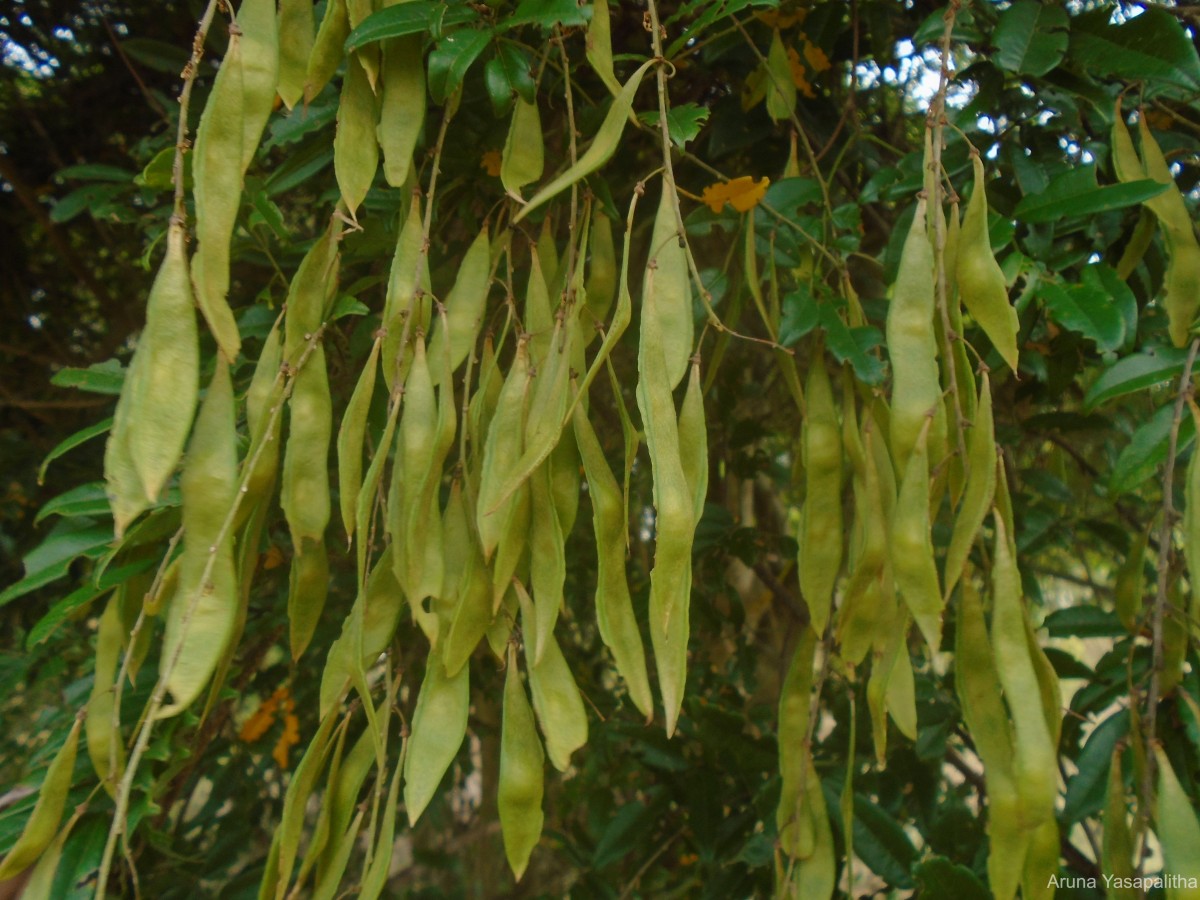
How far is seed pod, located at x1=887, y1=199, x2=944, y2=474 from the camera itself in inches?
21.3

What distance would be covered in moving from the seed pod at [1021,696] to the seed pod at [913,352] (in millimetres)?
72

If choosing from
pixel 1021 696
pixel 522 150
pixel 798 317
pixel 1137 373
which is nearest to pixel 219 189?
pixel 522 150

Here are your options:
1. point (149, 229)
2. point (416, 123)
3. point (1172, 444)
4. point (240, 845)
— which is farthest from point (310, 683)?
point (1172, 444)

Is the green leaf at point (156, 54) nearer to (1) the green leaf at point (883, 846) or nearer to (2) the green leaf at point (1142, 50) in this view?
(2) the green leaf at point (1142, 50)

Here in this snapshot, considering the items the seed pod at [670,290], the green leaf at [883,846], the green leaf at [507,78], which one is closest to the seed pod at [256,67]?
the green leaf at [507,78]

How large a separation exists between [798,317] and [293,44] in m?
0.41

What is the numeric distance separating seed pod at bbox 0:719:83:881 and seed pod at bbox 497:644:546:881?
0.29 metres

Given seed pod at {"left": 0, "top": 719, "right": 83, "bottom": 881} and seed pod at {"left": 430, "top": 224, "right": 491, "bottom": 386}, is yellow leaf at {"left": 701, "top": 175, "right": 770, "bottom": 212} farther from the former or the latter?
seed pod at {"left": 0, "top": 719, "right": 83, "bottom": 881}

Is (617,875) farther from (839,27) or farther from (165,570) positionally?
(839,27)

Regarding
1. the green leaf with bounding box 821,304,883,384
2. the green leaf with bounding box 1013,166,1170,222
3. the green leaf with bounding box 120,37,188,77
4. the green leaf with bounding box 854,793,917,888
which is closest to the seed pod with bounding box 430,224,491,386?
the green leaf with bounding box 821,304,883,384

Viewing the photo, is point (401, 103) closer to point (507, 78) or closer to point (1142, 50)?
point (507, 78)

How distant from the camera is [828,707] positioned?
1276 mm

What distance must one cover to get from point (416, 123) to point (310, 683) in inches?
33.3

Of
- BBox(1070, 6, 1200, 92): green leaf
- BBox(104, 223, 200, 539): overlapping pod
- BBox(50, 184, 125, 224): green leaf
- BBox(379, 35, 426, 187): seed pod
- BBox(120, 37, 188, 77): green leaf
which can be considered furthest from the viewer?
BBox(120, 37, 188, 77): green leaf
